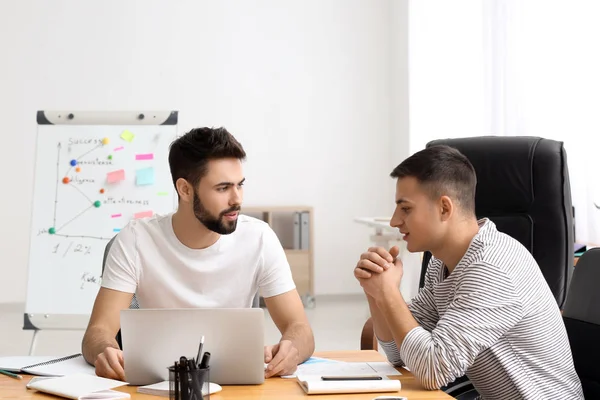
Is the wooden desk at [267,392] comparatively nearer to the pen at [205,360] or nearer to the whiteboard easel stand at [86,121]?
the pen at [205,360]

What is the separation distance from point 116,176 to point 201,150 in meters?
2.05

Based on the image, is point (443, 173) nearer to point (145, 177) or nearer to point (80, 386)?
point (80, 386)

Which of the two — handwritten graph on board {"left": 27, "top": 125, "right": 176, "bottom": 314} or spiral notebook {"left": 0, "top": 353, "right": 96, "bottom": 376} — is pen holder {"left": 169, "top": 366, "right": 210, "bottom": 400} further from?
handwritten graph on board {"left": 27, "top": 125, "right": 176, "bottom": 314}

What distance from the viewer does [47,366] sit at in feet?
6.22

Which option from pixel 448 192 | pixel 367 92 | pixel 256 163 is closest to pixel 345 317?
pixel 256 163

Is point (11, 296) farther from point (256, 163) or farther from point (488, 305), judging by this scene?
point (488, 305)

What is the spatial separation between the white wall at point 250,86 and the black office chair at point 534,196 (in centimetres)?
439

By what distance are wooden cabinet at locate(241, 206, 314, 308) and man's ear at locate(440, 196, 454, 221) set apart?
4831mm

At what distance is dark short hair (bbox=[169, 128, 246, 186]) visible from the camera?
2305mm

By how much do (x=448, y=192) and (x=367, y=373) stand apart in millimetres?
465

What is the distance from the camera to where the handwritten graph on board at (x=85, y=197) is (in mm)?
4109

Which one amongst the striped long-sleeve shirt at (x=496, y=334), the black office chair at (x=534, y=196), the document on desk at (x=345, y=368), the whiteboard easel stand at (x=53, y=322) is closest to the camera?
the striped long-sleeve shirt at (x=496, y=334)

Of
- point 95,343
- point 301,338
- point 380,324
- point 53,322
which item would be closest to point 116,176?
point 53,322

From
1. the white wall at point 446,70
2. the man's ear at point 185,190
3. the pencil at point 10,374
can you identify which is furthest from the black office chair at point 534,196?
the white wall at point 446,70
